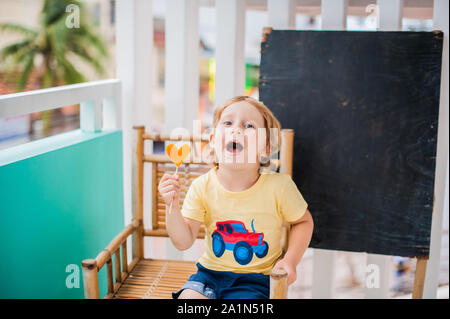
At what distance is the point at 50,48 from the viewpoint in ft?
36.5

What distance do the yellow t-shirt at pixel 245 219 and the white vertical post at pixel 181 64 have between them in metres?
0.72

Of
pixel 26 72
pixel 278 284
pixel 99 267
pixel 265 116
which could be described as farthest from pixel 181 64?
pixel 26 72

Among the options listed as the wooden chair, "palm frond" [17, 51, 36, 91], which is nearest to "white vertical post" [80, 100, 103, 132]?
the wooden chair

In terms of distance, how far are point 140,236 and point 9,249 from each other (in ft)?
1.83

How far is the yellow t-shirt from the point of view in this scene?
1.41m

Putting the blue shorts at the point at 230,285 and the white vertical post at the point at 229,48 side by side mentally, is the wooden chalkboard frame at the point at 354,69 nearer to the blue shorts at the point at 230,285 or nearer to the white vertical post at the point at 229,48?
the white vertical post at the point at 229,48

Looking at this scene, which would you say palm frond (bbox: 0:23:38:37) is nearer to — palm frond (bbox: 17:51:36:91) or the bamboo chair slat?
palm frond (bbox: 17:51:36:91)

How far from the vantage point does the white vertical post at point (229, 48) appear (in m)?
2.01

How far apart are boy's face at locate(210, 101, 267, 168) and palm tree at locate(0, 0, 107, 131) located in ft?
32.5

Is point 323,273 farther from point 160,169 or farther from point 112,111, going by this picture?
point 112,111

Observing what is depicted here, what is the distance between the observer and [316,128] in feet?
5.97

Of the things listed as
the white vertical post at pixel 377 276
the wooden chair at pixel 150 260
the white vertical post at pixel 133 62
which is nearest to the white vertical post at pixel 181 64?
the white vertical post at pixel 133 62

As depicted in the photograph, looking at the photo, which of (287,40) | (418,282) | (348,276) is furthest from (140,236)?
(348,276)
